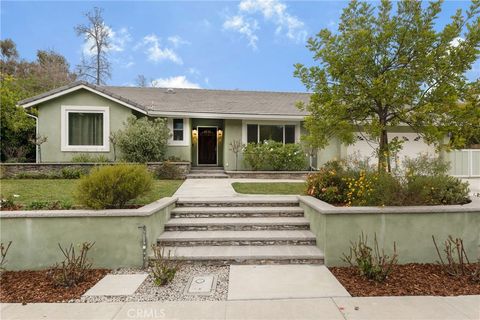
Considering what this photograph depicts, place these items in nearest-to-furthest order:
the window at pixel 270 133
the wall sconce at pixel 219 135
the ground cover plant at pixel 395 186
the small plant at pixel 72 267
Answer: the small plant at pixel 72 267 → the ground cover plant at pixel 395 186 → the window at pixel 270 133 → the wall sconce at pixel 219 135

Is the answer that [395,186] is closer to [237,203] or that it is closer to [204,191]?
[237,203]

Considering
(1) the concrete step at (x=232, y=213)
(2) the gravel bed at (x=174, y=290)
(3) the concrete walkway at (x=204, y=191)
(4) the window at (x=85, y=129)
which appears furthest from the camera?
(4) the window at (x=85, y=129)

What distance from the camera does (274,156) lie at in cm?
1245

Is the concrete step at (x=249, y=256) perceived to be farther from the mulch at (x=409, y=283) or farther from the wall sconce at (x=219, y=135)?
the wall sconce at (x=219, y=135)

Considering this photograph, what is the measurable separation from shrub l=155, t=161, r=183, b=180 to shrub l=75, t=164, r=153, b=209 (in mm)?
6040

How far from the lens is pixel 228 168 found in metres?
13.4

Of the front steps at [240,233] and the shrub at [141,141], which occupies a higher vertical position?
the shrub at [141,141]

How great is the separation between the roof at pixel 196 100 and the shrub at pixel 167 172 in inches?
110

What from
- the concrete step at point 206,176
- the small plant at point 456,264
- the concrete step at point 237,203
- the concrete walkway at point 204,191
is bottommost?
the small plant at point 456,264

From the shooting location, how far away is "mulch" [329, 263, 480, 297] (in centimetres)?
362

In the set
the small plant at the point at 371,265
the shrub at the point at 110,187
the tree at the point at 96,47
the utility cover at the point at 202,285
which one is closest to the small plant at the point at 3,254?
the shrub at the point at 110,187

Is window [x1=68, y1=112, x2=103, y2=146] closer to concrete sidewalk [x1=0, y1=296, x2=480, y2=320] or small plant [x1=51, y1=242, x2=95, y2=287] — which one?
small plant [x1=51, y1=242, x2=95, y2=287]

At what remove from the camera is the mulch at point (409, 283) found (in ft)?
11.9

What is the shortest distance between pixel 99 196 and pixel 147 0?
6926mm
